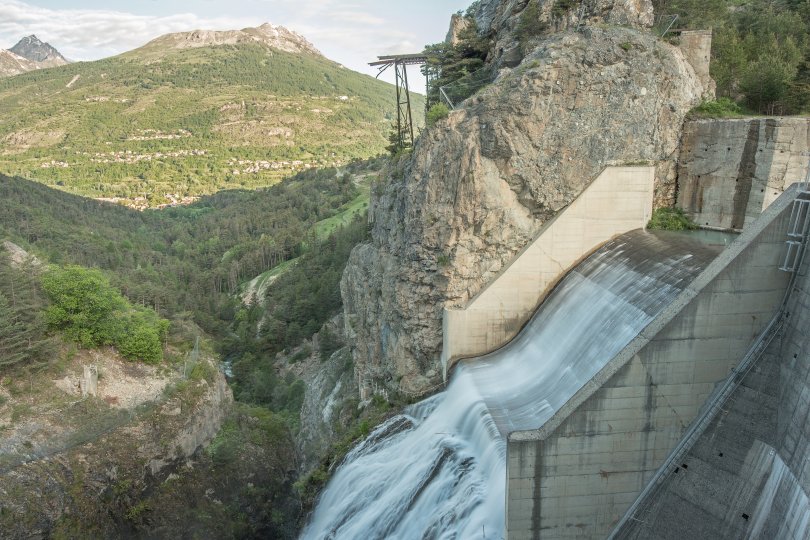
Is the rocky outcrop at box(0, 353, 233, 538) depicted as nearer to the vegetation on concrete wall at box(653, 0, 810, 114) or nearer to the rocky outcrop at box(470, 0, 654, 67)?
the rocky outcrop at box(470, 0, 654, 67)

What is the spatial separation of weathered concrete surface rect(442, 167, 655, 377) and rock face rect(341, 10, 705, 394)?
0.47 meters

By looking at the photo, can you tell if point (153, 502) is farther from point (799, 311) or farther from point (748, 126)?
point (748, 126)

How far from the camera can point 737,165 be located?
19.8 meters

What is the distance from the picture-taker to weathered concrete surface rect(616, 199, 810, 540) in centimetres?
1039

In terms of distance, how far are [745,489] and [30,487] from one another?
2400 centimetres

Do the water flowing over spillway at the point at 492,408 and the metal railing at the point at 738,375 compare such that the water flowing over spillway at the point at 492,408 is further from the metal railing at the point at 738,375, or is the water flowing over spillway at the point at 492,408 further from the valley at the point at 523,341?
the metal railing at the point at 738,375

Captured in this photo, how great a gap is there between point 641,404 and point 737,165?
11585 mm

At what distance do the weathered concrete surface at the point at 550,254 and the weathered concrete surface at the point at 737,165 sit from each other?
1983 mm

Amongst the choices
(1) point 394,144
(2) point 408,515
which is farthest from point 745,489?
(1) point 394,144

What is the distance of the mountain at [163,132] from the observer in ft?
473

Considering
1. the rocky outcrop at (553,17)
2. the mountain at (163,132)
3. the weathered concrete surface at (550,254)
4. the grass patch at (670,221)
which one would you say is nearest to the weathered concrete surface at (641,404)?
the weathered concrete surface at (550,254)

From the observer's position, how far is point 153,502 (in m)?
25.1

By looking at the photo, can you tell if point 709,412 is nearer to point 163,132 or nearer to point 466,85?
point 466,85

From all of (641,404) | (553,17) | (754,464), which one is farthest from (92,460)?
(553,17)
